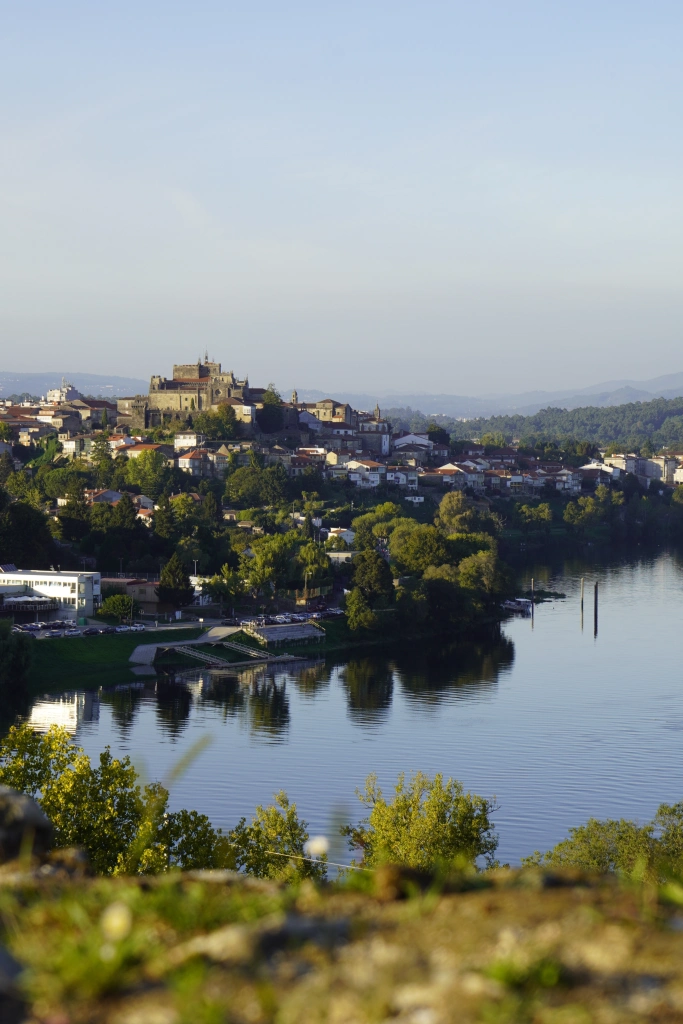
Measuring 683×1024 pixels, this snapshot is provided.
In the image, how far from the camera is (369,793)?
13.2 metres

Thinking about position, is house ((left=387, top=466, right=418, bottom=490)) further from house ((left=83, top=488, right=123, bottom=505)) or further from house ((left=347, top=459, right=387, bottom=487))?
house ((left=83, top=488, right=123, bottom=505))

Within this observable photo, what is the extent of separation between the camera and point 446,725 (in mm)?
20188

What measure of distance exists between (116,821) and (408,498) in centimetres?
4383

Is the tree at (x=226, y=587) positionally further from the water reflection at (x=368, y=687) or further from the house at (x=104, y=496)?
the house at (x=104, y=496)

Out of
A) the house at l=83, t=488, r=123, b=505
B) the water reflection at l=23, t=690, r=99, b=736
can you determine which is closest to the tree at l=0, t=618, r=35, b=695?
the water reflection at l=23, t=690, r=99, b=736

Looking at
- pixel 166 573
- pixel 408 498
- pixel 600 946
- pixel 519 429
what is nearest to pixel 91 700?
pixel 166 573

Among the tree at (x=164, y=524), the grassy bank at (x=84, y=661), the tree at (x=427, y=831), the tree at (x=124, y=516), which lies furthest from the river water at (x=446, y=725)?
the tree at (x=124, y=516)

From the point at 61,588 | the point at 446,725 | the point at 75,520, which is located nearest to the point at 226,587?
the point at 61,588

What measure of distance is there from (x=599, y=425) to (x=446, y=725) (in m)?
127

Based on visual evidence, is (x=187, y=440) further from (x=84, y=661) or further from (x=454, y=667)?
(x=84, y=661)

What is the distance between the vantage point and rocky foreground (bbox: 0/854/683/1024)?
7.49ft

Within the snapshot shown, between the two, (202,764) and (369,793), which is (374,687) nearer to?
(202,764)

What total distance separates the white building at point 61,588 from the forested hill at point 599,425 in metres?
98.2

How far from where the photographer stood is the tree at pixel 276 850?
1030 centimetres
